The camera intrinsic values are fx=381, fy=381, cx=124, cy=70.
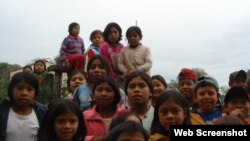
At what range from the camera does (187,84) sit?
17.2 feet

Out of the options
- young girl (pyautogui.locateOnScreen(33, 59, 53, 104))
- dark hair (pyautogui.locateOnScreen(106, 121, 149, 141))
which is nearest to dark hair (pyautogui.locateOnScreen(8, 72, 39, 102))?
dark hair (pyautogui.locateOnScreen(106, 121, 149, 141))

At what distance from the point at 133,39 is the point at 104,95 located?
2.25m

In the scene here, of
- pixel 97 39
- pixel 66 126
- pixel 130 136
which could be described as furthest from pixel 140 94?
pixel 97 39

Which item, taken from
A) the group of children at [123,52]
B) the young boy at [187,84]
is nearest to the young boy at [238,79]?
the young boy at [187,84]

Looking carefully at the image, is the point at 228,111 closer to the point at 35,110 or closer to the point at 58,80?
the point at 35,110

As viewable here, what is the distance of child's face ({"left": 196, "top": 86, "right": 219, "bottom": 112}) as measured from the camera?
14.5 ft

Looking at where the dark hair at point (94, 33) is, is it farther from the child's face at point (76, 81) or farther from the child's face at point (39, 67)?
the child's face at point (76, 81)

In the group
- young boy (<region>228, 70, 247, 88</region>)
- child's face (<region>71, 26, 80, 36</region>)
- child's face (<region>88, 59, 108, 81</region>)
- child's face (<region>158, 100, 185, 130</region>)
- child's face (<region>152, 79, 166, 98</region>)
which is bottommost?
child's face (<region>158, 100, 185, 130</region>)

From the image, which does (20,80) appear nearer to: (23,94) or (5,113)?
(23,94)

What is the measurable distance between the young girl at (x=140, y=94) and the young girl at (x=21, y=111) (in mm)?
997

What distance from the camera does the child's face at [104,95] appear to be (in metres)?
4.21

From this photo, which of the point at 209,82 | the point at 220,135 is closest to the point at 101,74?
the point at 209,82

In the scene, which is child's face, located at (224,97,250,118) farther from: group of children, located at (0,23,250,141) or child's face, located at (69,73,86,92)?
child's face, located at (69,73,86,92)

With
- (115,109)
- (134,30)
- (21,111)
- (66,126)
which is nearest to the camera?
(66,126)
